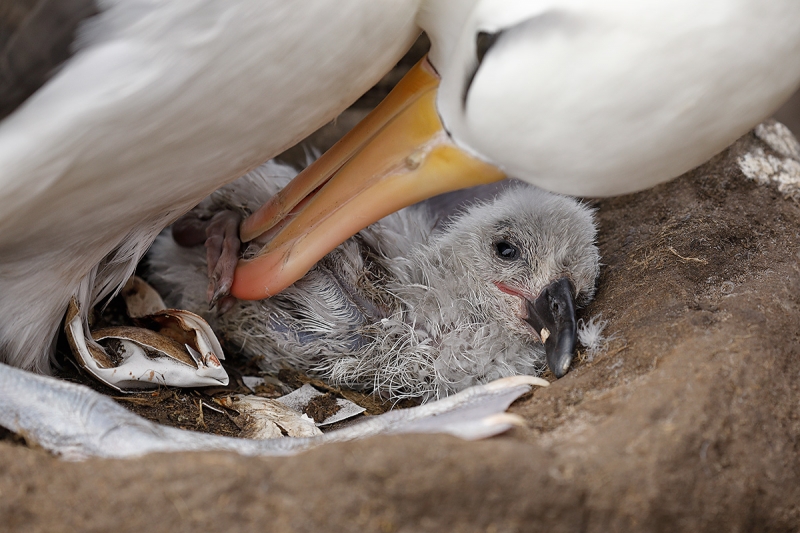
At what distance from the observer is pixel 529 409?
169 cm

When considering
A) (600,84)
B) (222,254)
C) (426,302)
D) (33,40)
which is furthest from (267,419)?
(600,84)

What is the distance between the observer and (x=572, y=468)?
4.43 ft

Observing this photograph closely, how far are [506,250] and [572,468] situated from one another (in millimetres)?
1229

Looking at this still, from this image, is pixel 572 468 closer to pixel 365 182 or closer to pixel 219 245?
pixel 365 182

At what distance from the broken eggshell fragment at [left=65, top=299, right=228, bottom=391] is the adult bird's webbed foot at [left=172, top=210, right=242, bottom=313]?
0.42 ft

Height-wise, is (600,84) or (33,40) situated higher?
(33,40)

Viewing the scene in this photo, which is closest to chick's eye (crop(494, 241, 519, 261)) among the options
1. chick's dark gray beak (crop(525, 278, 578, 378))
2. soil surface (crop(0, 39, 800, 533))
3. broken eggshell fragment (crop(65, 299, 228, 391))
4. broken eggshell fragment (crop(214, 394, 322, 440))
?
chick's dark gray beak (crop(525, 278, 578, 378))

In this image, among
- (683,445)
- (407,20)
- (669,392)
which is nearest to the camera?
(683,445)

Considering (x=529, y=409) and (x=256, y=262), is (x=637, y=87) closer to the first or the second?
(x=529, y=409)

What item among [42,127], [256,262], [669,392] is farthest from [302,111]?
[669,392]

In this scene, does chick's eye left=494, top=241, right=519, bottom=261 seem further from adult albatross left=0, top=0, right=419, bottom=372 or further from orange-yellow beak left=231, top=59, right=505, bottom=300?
adult albatross left=0, top=0, right=419, bottom=372

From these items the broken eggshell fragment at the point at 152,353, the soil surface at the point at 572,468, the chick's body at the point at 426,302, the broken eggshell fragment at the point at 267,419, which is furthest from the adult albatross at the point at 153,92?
the chick's body at the point at 426,302

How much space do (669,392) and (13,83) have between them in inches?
56.3

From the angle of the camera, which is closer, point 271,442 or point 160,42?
point 160,42
